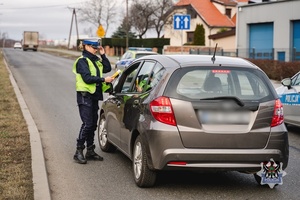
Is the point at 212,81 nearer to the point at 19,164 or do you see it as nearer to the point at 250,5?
the point at 19,164

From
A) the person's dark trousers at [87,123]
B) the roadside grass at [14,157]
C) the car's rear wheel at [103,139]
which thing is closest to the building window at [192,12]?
the roadside grass at [14,157]

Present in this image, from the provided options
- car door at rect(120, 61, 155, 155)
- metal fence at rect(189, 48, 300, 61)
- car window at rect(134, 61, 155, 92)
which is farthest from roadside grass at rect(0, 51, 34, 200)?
metal fence at rect(189, 48, 300, 61)

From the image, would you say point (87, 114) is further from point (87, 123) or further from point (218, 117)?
point (218, 117)

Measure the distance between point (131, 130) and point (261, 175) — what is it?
5.33 feet

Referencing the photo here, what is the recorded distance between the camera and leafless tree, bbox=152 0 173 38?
67688mm

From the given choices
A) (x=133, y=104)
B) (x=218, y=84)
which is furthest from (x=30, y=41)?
(x=218, y=84)

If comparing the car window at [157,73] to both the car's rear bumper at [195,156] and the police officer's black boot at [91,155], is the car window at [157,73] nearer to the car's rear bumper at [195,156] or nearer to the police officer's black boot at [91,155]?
the car's rear bumper at [195,156]

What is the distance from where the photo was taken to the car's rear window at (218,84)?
6.25 metres

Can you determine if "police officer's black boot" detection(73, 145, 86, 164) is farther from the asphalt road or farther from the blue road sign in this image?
the blue road sign

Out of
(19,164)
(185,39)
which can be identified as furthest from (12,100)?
(185,39)

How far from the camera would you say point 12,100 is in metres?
15.6

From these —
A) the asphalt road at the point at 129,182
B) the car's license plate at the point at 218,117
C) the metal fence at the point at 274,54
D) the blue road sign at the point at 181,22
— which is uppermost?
→ the blue road sign at the point at 181,22

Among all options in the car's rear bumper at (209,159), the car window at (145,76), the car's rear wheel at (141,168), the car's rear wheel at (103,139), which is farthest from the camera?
the car's rear wheel at (103,139)

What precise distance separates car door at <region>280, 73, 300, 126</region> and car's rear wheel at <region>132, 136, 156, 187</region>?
191 inches
